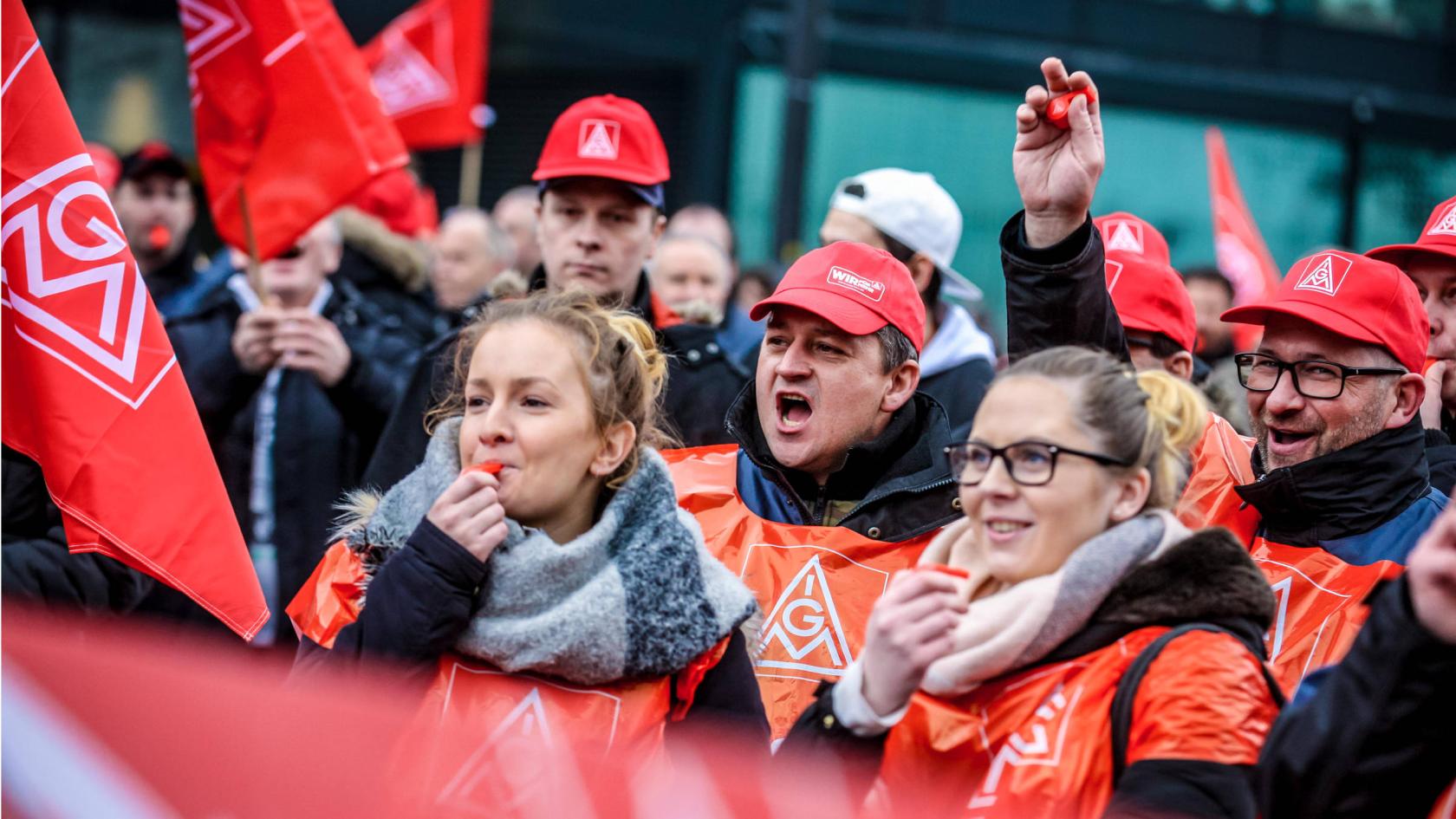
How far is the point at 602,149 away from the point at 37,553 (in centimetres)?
201

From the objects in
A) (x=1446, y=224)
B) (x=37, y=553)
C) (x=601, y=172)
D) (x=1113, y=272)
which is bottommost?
(x=37, y=553)

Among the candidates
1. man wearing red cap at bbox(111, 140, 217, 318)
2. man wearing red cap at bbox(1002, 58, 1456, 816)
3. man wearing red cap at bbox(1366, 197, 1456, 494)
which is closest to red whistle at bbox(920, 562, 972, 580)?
man wearing red cap at bbox(1002, 58, 1456, 816)

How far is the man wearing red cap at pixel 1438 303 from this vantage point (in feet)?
14.5

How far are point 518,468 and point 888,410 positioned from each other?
1.13 metres

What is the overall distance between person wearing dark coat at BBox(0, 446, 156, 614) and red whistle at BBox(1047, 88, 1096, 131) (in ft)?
8.29

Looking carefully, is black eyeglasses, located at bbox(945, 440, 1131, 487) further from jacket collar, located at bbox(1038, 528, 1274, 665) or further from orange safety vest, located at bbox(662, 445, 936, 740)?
orange safety vest, located at bbox(662, 445, 936, 740)

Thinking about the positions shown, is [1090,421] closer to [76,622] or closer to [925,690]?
[925,690]

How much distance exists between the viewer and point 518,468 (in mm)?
3096

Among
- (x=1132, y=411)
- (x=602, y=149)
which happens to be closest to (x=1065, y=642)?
(x=1132, y=411)

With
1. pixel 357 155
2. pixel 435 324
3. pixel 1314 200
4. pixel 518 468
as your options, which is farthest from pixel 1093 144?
pixel 1314 200

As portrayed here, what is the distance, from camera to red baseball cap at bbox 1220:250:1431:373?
12.4 feet

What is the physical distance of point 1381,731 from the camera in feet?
7.23

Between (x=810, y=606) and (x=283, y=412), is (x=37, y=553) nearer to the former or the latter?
(x=283, y=412)

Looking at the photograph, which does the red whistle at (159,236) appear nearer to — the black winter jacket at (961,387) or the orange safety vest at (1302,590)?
the black winter jacket at (961,387)
